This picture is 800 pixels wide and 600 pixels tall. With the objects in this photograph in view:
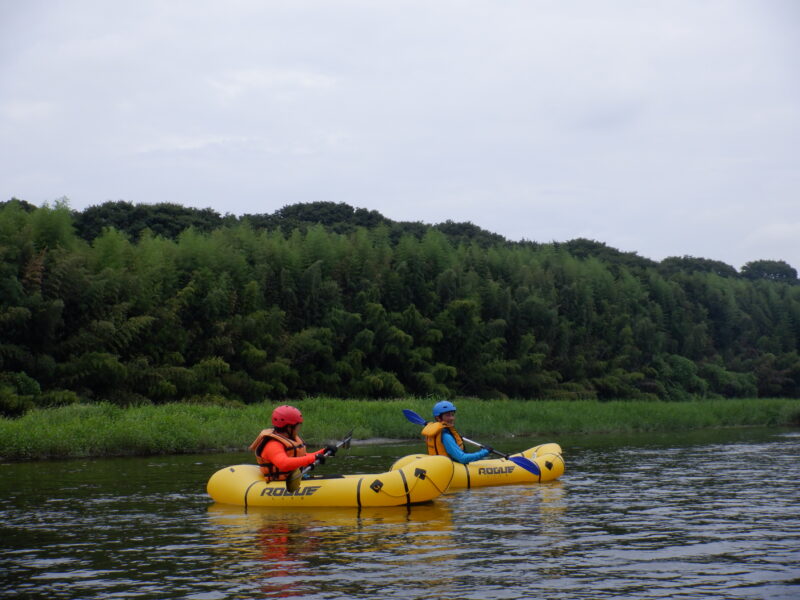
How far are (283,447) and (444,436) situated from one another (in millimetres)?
2692

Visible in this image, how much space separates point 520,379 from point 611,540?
21.9m

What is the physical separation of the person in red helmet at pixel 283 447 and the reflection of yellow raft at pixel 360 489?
0.26 metres

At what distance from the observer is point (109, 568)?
22.6 ft

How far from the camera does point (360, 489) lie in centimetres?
976

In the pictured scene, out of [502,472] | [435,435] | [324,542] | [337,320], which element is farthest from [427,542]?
[337,320]

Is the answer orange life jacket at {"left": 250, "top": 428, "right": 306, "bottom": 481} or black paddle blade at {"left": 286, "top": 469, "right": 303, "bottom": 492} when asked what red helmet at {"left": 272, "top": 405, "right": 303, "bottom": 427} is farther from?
black paddle blade at {"left": 286, "top": 469, "right": 303, "bottom": 492}

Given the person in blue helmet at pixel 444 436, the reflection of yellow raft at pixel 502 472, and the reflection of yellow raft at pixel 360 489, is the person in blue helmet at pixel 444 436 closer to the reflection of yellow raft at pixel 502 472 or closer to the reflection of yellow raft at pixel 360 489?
the reflection of yellow raft at pixel 502 472

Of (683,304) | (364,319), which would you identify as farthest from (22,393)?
(683,304)

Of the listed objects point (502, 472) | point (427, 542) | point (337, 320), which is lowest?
point (427, 542)

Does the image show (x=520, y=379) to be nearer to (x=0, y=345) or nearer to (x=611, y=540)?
(x=0, y=345)

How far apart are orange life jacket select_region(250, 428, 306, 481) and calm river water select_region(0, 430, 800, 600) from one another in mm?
Answer: 595

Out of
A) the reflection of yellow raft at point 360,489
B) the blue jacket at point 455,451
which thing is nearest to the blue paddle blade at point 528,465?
the blue jacket at point 455,451

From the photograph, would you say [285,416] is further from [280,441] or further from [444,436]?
[444,436]

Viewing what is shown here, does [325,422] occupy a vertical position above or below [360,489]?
above
